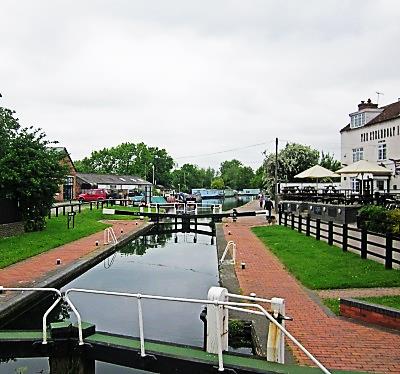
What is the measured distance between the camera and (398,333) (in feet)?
24.7

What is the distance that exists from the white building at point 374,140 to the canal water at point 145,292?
17994 mm

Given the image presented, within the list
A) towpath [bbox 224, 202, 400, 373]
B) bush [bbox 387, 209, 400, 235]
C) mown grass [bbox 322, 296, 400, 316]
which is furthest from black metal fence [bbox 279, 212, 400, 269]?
towpath [bbox 224, 202, 400, 373]

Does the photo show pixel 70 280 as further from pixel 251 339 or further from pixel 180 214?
pixel 180 214

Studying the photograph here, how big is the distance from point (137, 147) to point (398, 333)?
101073 mm

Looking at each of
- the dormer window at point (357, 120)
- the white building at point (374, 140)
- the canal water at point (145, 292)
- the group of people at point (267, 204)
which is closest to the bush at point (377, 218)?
the canal water at point (145, 292)

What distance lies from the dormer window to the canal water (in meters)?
23.1

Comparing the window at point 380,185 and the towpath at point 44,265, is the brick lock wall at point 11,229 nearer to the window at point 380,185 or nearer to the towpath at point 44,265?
the towpath at point 44,265

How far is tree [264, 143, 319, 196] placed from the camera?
1971 inches

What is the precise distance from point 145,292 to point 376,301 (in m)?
6.14

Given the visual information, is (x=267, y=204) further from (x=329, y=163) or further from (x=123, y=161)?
(x=123, y=161)

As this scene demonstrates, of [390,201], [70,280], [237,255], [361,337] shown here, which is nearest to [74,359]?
[361,337]

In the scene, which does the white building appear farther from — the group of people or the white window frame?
the group of people

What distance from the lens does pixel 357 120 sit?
4250 cm

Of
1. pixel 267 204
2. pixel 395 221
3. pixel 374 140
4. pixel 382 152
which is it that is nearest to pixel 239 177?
pixel 374 140
